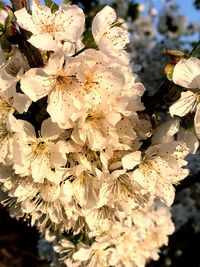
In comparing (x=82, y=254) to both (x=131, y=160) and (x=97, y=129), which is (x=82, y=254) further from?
(x=97, y=129)

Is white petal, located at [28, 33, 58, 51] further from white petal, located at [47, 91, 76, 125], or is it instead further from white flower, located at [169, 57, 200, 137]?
white flower, located at [169, 57, 200, 137]

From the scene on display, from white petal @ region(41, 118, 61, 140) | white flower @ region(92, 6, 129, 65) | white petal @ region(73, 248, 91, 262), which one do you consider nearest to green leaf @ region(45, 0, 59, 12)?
white flower @ region(92, 6, 129, 65)

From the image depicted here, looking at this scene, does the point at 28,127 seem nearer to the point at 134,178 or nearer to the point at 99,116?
the point at 99,116

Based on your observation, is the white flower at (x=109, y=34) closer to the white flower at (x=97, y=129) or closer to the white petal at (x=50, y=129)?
the white flower at (x=97, y=129)

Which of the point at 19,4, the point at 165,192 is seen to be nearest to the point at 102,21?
the point at 19,4

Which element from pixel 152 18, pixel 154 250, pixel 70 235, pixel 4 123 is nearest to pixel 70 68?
pixel 4 123

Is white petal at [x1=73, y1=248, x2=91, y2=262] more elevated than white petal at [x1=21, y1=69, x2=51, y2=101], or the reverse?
white petal at [x1=21, y1=69, x2=51, y2=101]
